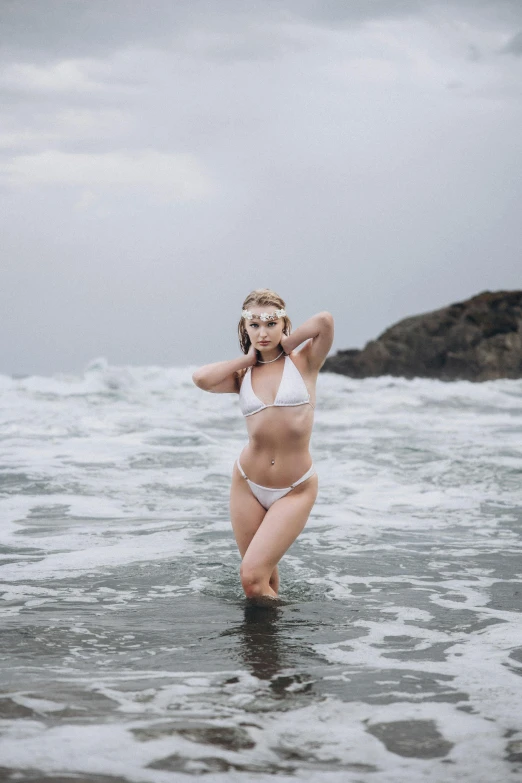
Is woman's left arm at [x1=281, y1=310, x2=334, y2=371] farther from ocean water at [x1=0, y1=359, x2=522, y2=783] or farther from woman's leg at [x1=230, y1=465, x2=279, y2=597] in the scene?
ocean water at [x1=0, y1=359, x2=522, y2=783]

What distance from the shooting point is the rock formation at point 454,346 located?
34.8 m

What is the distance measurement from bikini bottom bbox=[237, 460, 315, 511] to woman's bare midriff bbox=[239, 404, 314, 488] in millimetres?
27

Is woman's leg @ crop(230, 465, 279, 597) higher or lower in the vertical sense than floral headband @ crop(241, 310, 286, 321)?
lower

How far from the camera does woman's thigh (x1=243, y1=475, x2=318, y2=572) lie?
536 cm

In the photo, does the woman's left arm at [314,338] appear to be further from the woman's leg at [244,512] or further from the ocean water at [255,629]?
the ocean water at [255,629]

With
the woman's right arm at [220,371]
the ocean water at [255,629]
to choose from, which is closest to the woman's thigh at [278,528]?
the ocean water at [255,629]

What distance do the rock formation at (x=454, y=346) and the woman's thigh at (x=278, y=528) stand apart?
1177 inches

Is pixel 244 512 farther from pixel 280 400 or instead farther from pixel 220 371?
pixel 220 371

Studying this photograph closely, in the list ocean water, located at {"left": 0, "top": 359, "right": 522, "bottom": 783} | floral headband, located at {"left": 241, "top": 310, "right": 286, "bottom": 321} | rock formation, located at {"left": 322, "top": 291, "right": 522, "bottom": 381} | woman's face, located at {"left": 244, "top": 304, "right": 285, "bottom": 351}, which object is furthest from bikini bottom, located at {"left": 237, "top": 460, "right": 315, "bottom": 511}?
rock formation, located at {"left": 322, "top": 291, "right": 522, "bottom": 381}

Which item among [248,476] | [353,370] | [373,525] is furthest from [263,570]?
[353,370]

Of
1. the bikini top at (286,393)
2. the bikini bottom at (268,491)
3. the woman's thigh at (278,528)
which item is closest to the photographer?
the woman's thigh at (278,528)

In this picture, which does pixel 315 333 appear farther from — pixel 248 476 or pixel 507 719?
pixel 507 719

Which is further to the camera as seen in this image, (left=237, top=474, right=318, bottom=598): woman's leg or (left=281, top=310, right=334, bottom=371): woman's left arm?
(left=281, top=310, right=334, bottom=371): woman's left arm

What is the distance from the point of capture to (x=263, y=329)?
18.1 ft
